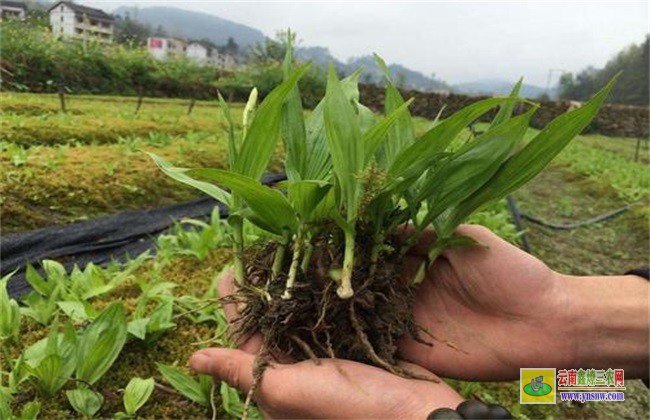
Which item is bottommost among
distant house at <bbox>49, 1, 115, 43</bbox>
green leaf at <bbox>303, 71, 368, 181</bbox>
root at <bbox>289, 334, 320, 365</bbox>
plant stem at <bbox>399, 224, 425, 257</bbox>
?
root at <bbox>289, 334, 320, 365</bbox>

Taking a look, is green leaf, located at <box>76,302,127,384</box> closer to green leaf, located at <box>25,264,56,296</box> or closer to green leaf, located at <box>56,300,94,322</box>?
green leaf, located at <box>56,300,94,322</box>

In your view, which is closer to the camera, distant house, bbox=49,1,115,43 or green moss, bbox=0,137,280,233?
green moss, bbox=0,137,280,233

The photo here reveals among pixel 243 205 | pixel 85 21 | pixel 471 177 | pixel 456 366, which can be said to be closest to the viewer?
pixel 471 177

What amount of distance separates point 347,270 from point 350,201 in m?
0.15

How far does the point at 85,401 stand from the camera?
148 cm

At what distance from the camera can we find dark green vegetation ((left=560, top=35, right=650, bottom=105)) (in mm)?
39281

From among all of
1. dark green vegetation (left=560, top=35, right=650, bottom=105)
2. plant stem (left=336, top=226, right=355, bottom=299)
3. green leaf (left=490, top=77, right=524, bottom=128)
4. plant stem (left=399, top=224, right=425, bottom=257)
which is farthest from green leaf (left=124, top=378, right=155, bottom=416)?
dark green vegetation (left=560, top=35, right=650, bottom=105)

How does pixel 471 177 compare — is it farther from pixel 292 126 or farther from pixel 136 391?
pixel 136 391

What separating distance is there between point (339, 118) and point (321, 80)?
21.1m

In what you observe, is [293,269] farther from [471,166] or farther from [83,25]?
[83,25]

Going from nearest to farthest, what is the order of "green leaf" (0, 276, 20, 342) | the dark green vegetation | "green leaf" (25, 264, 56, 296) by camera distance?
"green leaf" (0, 276, 20, 342), "green leaf" (25, 264, 56, 296), the dark green vegetation

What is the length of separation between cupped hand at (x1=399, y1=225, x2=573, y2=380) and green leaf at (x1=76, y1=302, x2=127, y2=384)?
0.82 metres

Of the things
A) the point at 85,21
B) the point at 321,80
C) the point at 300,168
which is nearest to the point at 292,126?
the point at 300,168

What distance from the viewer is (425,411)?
1125mm
